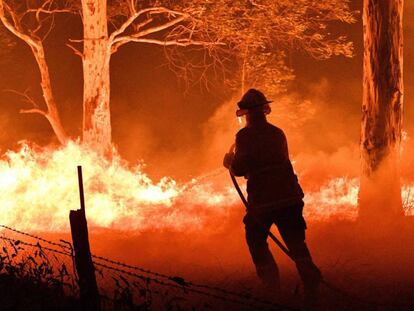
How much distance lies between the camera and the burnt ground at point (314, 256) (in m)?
6.43

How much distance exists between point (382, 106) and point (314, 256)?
8.19ft

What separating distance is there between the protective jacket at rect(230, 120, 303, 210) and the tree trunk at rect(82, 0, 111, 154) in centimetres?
877

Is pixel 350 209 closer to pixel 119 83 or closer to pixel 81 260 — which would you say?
pixel 81 260

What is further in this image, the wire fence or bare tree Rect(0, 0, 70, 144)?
bare tree Rect(0, 0, 70, 144)

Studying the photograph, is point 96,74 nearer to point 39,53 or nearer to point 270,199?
point 39,53

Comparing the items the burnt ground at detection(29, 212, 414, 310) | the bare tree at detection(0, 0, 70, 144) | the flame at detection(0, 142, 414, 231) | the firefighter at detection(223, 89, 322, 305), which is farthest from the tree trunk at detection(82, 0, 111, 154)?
the firefighter at detection(223, 89, 322, 305)

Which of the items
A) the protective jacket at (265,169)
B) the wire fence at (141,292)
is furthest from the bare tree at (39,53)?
the protective jacket at (265,169)

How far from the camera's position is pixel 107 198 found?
39.0 feet

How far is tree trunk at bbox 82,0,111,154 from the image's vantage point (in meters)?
14.0

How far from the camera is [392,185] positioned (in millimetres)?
9008

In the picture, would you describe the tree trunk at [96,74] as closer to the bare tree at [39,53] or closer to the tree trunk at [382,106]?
the bare tree at [39,53]

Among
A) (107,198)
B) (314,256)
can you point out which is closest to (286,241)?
(314,256)

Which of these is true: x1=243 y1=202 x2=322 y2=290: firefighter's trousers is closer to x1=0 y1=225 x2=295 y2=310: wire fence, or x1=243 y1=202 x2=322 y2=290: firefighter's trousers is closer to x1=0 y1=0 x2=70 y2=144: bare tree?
x1=0 y1=225 x2=295 y2=310: wire fence

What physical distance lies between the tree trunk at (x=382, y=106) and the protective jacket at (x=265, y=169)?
3470 millimetres
